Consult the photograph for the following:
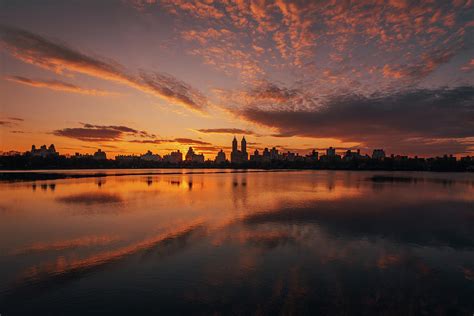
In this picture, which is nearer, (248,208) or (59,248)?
(59,248)

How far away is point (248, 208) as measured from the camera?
3728 cm

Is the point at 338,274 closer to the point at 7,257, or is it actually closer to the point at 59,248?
the point at 59,248

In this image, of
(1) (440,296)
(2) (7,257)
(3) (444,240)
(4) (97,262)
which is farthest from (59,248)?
(3) (444,240)

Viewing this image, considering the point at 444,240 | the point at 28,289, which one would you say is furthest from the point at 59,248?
the point at 444,240

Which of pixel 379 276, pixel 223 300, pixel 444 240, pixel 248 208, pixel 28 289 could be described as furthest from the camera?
pixel 248 208

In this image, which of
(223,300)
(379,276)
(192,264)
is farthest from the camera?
(192,264)

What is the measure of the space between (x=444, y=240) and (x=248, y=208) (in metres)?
21.4

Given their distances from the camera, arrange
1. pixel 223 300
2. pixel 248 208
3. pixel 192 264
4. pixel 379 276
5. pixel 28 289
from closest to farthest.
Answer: pixel 223 300, pixel 28 289, pixel 379 276, pixel 192 264, pixel 248 208

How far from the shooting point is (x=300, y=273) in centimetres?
1546

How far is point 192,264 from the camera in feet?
54.5

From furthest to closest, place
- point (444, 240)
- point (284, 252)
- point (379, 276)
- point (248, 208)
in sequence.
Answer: point (248, 208) < point (444, 240) < point (284, 252) < point (379, 276)

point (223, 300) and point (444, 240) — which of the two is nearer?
point (223, 300)

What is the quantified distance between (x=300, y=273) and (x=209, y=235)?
9848 millimetres

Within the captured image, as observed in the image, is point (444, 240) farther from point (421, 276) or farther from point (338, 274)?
point (338, 274)
